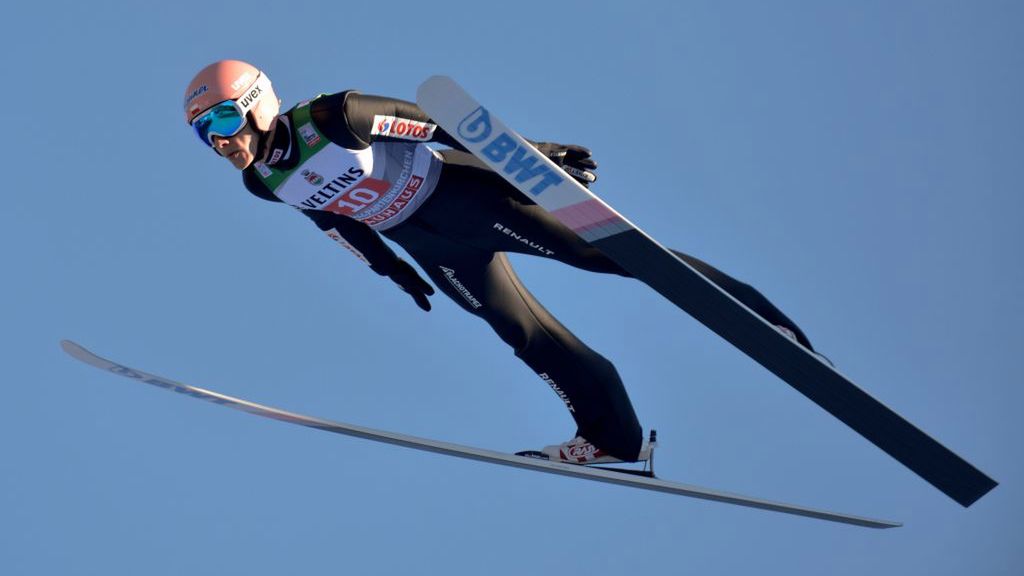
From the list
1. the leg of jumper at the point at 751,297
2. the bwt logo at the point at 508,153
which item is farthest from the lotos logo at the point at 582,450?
the bwt logo at the point at 508,153

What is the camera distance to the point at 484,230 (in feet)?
17.5

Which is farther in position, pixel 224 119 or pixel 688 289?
pixel 224 119

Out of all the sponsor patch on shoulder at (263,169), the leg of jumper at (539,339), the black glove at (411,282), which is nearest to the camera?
the sponsor patch on shoulder at (263,169)

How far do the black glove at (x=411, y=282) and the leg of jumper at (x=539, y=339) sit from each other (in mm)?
198

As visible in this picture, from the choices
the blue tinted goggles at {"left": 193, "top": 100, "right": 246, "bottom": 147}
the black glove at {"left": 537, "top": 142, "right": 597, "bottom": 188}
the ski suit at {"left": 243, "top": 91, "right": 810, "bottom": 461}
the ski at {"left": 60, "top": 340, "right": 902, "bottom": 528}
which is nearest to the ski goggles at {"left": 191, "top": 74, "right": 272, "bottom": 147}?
the blue tinted goggles at {"left": 193, "top": 100, "right": 246, "bottom": 147}

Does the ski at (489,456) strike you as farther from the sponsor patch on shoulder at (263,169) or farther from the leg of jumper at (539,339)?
the sponsor patch on shoulder at (263,169)

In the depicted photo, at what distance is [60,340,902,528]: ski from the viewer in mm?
5656

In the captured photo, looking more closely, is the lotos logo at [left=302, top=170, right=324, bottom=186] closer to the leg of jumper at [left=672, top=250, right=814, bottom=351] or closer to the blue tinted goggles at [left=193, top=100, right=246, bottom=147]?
the blue tinted goggles at [left=193, top=100, right=246, bottom=147]

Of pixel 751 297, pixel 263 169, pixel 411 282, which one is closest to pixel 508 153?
pixel 263 169

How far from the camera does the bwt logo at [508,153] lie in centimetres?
462

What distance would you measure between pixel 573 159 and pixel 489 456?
120 centimetres

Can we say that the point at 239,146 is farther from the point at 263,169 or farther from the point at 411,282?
the point at 411,282

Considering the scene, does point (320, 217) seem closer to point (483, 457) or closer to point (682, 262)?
point (483, 457)

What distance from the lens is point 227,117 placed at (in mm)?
5039
